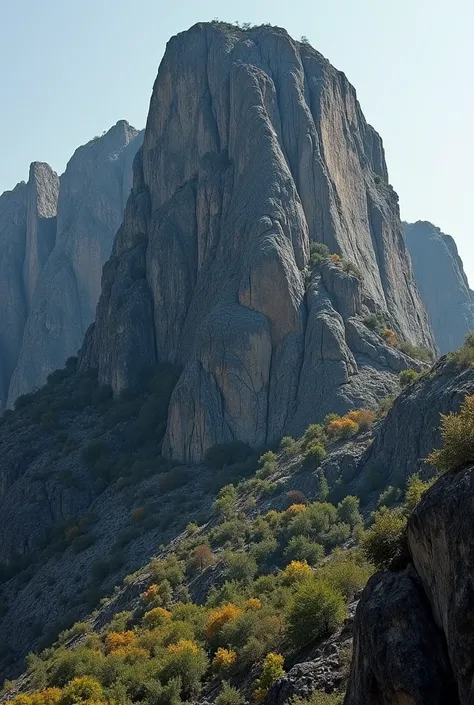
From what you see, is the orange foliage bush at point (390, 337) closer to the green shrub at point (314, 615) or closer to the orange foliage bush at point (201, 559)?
the orange foliage bush at point (201, 559)

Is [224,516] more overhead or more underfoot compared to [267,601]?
more overhead

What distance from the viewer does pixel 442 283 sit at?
14875cm

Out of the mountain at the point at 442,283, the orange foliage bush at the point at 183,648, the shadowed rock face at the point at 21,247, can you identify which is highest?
the shadowed rock face at the point at 21,247

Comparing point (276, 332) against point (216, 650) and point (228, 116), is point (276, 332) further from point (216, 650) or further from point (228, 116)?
point (216, 650)

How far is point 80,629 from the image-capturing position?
44.6 m

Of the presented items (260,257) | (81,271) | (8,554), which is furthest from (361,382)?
(81,271)

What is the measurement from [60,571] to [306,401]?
1869 centimetres

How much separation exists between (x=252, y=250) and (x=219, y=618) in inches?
1482

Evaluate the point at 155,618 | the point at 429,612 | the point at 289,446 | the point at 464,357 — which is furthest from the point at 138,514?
the point at 429,612

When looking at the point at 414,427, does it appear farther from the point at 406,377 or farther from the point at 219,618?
the point at 406,377

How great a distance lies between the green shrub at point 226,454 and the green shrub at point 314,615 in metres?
33.5

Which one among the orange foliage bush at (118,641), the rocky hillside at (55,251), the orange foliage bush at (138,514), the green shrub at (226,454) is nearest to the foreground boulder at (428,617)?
the orange foliage bush at (118,641)

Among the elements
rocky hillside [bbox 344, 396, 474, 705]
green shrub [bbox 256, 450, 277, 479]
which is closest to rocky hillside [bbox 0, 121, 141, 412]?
green shrub [bbox 256, 450, 277, 479]

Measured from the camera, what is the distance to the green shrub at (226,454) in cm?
5894
